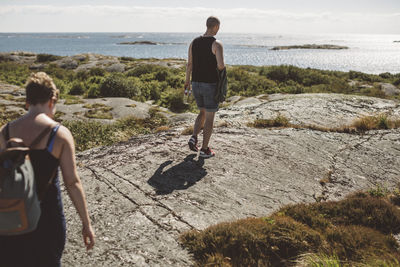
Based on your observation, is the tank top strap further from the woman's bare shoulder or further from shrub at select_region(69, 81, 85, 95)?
shrub at select_region(69, 81, 85, 95)

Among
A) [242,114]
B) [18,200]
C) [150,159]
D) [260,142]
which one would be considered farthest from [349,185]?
[18,200]

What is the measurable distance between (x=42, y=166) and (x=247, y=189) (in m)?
3.39

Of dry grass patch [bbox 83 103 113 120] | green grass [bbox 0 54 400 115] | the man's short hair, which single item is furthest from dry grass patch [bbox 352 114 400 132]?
dry grass patch [bbox 83 103 113 120]

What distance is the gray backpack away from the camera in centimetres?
162

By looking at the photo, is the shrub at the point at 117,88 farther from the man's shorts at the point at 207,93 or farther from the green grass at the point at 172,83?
the man's shorts at the point at 207,93

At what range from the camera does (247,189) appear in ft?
15.3

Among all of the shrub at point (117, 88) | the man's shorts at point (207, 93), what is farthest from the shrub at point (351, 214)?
the shrub at point (117, 88)

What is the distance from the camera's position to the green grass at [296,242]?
302cm

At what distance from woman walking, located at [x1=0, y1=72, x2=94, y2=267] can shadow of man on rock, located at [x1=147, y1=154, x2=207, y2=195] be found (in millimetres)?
2388

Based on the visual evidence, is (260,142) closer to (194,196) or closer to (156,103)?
(194,196)

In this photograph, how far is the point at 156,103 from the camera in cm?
1570

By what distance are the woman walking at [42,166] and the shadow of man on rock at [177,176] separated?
7.83ft

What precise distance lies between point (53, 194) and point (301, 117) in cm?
814

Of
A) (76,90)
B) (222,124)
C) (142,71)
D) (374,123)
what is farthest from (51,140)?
(142,71)
